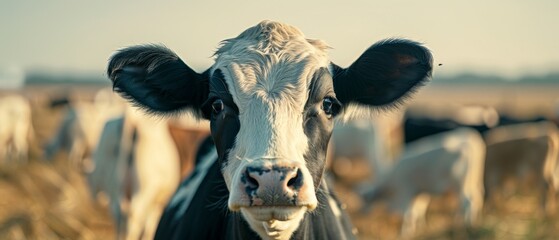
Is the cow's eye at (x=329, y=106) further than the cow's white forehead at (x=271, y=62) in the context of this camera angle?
Yes

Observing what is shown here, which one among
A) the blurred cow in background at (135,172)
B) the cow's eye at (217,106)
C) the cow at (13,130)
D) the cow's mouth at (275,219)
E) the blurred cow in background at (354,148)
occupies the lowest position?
the cow at (13,130)

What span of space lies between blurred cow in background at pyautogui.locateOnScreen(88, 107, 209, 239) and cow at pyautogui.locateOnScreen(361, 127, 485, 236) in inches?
151

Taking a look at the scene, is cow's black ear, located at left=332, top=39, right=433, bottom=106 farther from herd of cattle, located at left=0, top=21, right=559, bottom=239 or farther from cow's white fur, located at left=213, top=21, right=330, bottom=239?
cow's white fur, located at left=213, top=21, right=330, bottom=239

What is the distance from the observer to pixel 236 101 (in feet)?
12.0

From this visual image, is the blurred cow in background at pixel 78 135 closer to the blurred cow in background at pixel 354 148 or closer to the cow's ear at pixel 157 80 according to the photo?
the blurred cow in background at pixel 354 148

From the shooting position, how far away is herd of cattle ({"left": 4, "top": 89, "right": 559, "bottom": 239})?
915 centimetres

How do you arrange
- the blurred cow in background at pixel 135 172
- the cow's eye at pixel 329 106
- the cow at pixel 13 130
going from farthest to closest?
the cow at pixel 13 130, the blurred cow in background at pixel 135 172, the cow's eye at pixel 329 106

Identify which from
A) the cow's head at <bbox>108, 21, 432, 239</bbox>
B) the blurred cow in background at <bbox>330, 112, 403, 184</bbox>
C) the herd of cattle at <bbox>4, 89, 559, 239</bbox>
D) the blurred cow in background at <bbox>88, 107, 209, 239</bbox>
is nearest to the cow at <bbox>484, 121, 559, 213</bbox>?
the herd of cattle at <bbox>4, 89, 559, 239</bbox>

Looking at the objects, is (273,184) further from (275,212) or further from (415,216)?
(415,216)

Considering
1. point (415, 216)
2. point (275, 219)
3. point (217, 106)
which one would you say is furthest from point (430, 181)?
point (275, 219)

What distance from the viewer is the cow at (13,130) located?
21.8 meters

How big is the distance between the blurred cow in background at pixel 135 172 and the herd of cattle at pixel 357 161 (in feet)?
0.04

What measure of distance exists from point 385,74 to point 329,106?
54 cm

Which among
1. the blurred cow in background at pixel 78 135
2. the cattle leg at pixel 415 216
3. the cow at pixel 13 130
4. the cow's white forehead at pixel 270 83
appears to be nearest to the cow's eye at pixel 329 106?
the cow's white forehead at pixel 270 83
